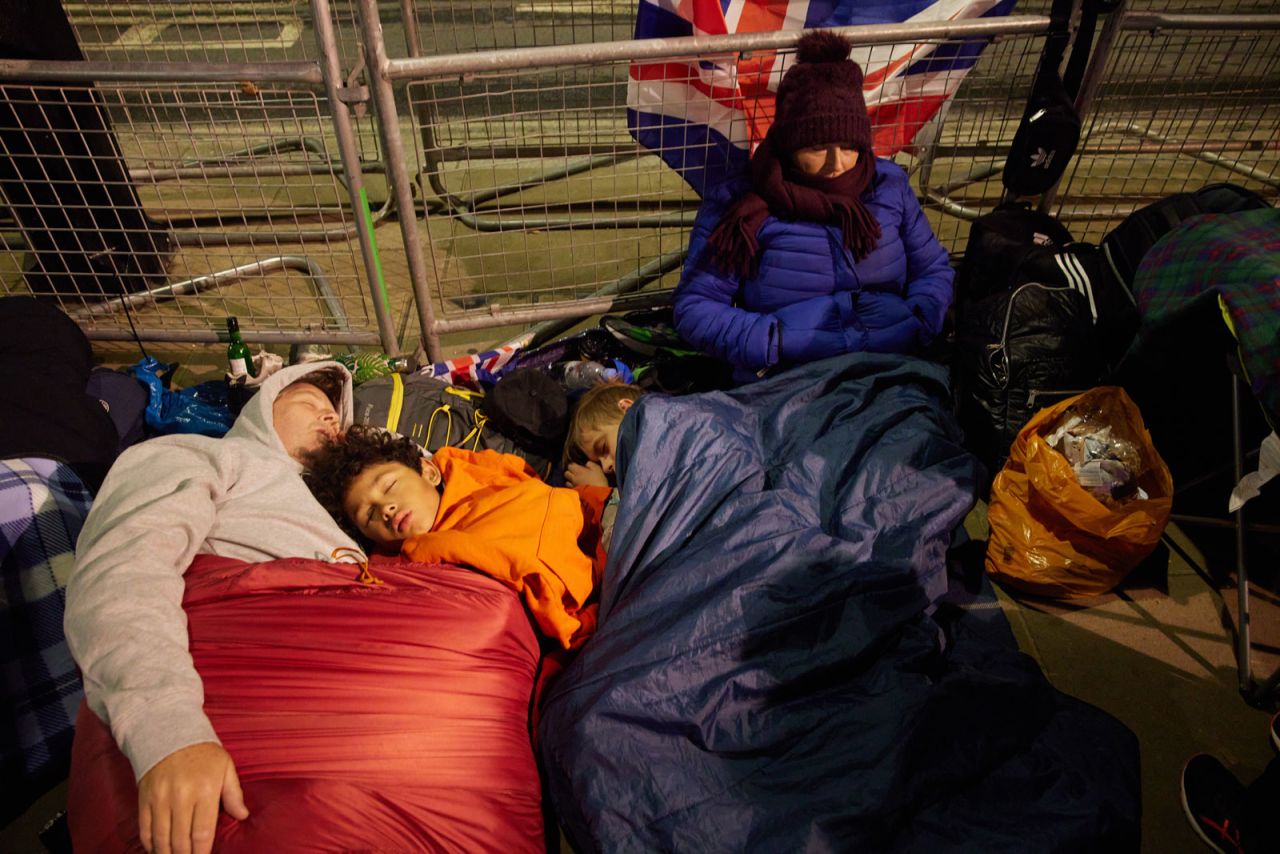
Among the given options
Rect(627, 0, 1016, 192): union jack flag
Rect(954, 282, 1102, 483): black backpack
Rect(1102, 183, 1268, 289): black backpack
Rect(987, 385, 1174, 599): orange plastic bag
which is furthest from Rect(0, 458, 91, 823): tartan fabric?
Rect(1102, 183, 1268, 289): black backpack

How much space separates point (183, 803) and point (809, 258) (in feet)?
7.85

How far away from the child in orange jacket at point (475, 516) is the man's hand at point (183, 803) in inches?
28.0

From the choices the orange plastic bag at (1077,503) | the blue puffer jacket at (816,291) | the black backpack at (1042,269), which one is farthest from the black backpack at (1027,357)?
the blue puffer jacket at (816,291)

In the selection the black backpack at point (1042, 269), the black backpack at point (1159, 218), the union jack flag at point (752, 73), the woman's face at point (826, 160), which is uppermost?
the union jack flag at point (752, 73)

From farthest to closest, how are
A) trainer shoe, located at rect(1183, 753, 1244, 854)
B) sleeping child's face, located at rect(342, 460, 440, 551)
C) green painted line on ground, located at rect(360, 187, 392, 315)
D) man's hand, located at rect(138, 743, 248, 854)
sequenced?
green painted line on ground, located at rect(360, 187, 392, 315) → sleeping child's face, located at rect(342, 460, 440, 551) → trainer shoe, located at rect(1183, 753, 1244, 854) → man's hand, located at rect(138, 743, 248, 854)

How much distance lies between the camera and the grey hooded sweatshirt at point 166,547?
4.89 ft

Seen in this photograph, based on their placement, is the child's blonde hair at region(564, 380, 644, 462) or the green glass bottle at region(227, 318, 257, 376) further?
the green glass bottle at region(227, 318, 257, 376)

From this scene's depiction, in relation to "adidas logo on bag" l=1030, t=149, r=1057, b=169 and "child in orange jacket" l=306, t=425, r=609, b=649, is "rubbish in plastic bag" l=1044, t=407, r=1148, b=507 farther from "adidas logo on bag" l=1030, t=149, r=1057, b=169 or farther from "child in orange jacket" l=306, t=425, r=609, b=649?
"child in orange jacket" l=306, t=425, r=609, b=649

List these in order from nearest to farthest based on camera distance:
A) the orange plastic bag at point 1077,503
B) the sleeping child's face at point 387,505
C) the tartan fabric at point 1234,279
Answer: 1. the tartan fabric at point 1234,279
2. the sleeping child's face at point 387,505
3. the orange plastic bag at point 1077,503

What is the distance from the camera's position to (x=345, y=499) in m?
2.20

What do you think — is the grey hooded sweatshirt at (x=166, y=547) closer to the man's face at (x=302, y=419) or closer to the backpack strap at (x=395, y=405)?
the man's face at (x=302, y=419)

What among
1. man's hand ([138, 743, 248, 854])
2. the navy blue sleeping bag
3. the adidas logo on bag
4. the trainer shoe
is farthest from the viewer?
the adidas logo on bag

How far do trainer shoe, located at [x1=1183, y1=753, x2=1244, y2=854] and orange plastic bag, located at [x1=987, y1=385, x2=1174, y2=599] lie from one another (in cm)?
57

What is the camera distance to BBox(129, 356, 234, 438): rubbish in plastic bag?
9.48 feet
